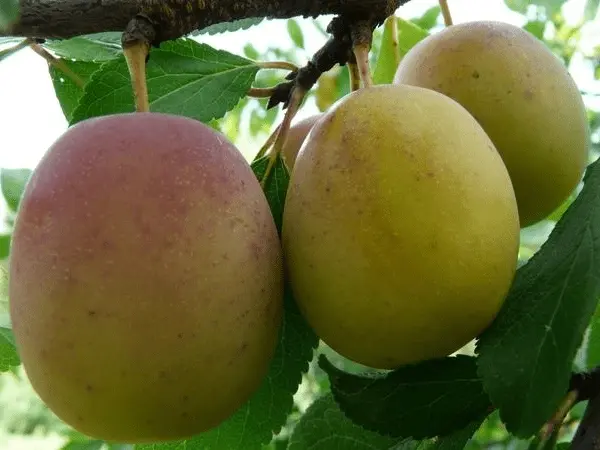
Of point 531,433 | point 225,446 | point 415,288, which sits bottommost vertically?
point 225,446

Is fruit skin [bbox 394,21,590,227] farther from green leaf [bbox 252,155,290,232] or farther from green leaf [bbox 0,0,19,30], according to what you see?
green leaf [bbox 0,0,19,30]

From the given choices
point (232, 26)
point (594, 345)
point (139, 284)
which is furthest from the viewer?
point (232, 26)

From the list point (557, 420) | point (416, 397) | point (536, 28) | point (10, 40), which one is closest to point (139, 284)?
point (416, 397)

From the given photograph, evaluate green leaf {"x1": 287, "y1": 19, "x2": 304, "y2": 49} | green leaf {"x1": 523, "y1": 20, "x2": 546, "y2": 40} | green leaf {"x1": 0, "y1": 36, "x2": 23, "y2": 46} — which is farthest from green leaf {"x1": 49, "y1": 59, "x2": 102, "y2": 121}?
green leaf {"x1": 287, "y1": 19, "x2": 304, "y2": 49}

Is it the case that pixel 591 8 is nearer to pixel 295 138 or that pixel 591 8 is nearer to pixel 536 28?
pixel 536 28

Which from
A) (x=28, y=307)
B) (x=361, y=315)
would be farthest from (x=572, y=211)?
(x=28, y=307)

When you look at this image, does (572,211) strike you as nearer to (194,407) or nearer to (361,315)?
(361,315)
